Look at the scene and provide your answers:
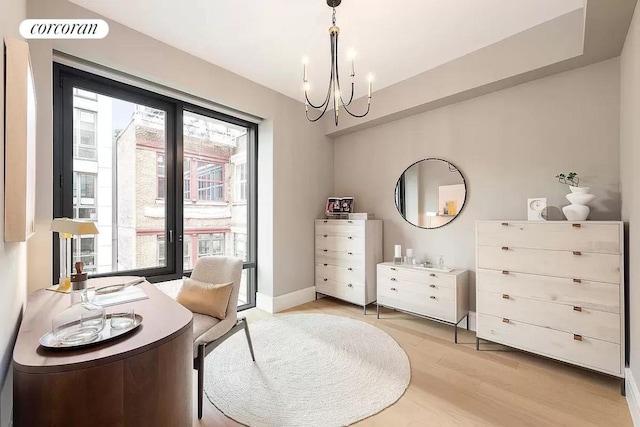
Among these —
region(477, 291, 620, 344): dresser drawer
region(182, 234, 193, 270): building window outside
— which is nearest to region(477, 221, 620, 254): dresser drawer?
region(477, 291, 620, 344): dresser drawer

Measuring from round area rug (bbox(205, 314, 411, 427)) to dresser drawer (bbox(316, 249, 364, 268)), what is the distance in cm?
80

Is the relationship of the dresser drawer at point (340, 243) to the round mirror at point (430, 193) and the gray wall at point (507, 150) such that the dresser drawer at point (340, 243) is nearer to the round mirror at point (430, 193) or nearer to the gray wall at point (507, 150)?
the gray wall at point (507, 150)

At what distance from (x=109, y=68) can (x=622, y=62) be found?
4.15 metres

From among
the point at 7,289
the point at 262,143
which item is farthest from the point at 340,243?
the point at 7,289

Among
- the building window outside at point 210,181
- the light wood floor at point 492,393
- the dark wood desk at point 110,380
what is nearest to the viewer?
the dark wood desk at point 110,380

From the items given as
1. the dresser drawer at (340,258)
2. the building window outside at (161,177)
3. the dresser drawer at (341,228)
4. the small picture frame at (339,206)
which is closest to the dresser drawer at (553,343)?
the dresser drawer at (340,258)

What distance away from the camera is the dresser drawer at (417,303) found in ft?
9.07

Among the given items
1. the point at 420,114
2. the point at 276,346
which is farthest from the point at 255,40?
the point at 276,346

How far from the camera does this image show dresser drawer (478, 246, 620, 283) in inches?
76.6

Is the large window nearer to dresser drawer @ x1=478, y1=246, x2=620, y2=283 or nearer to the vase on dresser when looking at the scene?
dresser drawer @ x1=478, y1=246, x2=620, y2=283

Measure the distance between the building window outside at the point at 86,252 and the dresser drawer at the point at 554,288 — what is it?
3.46 m

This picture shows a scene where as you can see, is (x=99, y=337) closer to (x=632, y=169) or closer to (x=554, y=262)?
(x=554, y=262)

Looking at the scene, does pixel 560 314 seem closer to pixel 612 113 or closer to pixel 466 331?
pixel 466 331

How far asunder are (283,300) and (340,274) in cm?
82
